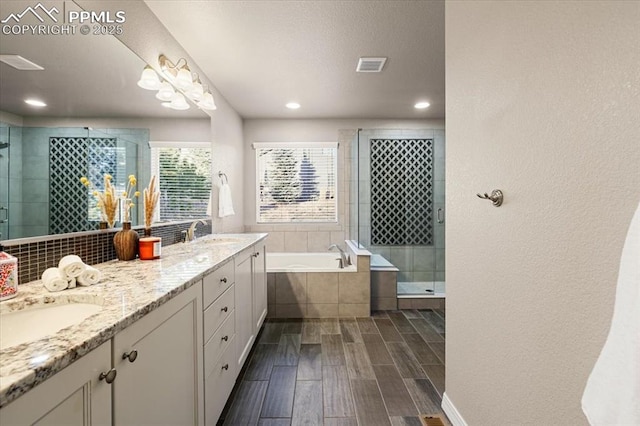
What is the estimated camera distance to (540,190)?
1.00 meters

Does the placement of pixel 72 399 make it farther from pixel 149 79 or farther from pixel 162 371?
pixel 149 79

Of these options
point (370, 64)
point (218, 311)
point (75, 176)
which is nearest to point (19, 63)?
point (75, 176)

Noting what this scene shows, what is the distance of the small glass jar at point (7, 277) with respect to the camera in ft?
3.22

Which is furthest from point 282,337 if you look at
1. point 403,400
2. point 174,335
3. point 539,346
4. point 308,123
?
point 308,123

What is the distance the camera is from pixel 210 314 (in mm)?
1506

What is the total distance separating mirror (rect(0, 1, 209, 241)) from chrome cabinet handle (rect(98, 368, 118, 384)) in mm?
769

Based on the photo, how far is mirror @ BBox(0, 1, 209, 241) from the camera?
1.14 m

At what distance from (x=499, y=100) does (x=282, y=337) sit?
8.18 feet

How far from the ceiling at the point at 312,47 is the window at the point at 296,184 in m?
0.82

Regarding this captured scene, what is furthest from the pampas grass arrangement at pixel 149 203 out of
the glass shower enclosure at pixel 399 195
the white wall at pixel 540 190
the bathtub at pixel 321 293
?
the glass shower enclosure at pixel 399 195

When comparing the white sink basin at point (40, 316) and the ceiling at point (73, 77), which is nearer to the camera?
the white sink basin at point (40, 316)

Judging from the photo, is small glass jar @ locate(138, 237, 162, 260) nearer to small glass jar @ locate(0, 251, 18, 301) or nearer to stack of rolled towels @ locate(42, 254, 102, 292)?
stack of rolled towels @ locate(42, 254, 102, 292)

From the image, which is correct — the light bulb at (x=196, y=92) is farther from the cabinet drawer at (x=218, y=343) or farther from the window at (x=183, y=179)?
the cabinet drawer at (x=218, y=343)

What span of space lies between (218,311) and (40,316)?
2.47 feet
